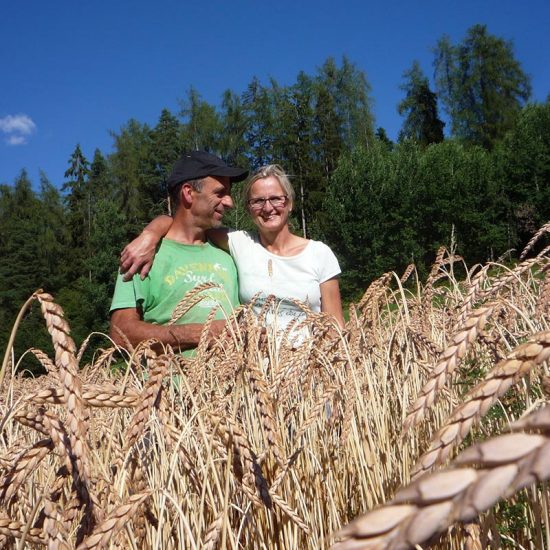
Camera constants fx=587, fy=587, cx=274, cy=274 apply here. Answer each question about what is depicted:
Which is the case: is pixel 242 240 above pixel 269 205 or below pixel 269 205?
below

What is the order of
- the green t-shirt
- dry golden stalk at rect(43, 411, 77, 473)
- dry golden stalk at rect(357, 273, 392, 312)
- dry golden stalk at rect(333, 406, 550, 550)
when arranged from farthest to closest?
1. the green t-shirt
2. dry golden stalk at rect(357, 273, 392, 312)
3. dry golden stalk at rect(43, 411, 77, 473)
4. dry golden stalk at rect(333, 406, 550, 550)

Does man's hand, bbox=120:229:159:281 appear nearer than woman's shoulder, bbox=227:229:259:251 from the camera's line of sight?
Yes

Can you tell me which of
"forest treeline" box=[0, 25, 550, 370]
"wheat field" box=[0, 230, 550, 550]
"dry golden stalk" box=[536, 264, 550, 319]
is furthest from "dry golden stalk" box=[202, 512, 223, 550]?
"forest treeline" box=[0, 25, 550, 370]

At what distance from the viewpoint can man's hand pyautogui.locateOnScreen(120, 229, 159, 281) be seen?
3244mm

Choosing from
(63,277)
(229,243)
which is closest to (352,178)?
(63,277)

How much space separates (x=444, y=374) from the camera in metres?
0.68

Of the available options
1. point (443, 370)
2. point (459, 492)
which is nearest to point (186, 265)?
point (443, 370)

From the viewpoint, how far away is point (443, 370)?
0.68 meters

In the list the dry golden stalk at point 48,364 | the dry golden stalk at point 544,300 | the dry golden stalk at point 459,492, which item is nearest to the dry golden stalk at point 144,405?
the dry golden stalk at point 48,364

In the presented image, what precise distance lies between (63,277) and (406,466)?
43.7 meters

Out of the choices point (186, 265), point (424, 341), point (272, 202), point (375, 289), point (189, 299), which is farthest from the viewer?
point (272, 202)

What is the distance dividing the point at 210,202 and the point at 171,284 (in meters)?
0.59

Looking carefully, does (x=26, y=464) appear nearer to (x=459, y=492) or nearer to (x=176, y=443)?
(x=176, y=443)

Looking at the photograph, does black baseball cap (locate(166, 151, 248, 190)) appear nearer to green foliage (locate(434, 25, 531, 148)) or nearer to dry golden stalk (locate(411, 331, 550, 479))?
dry golden stalk (locate(411, 331, 550, 479))
